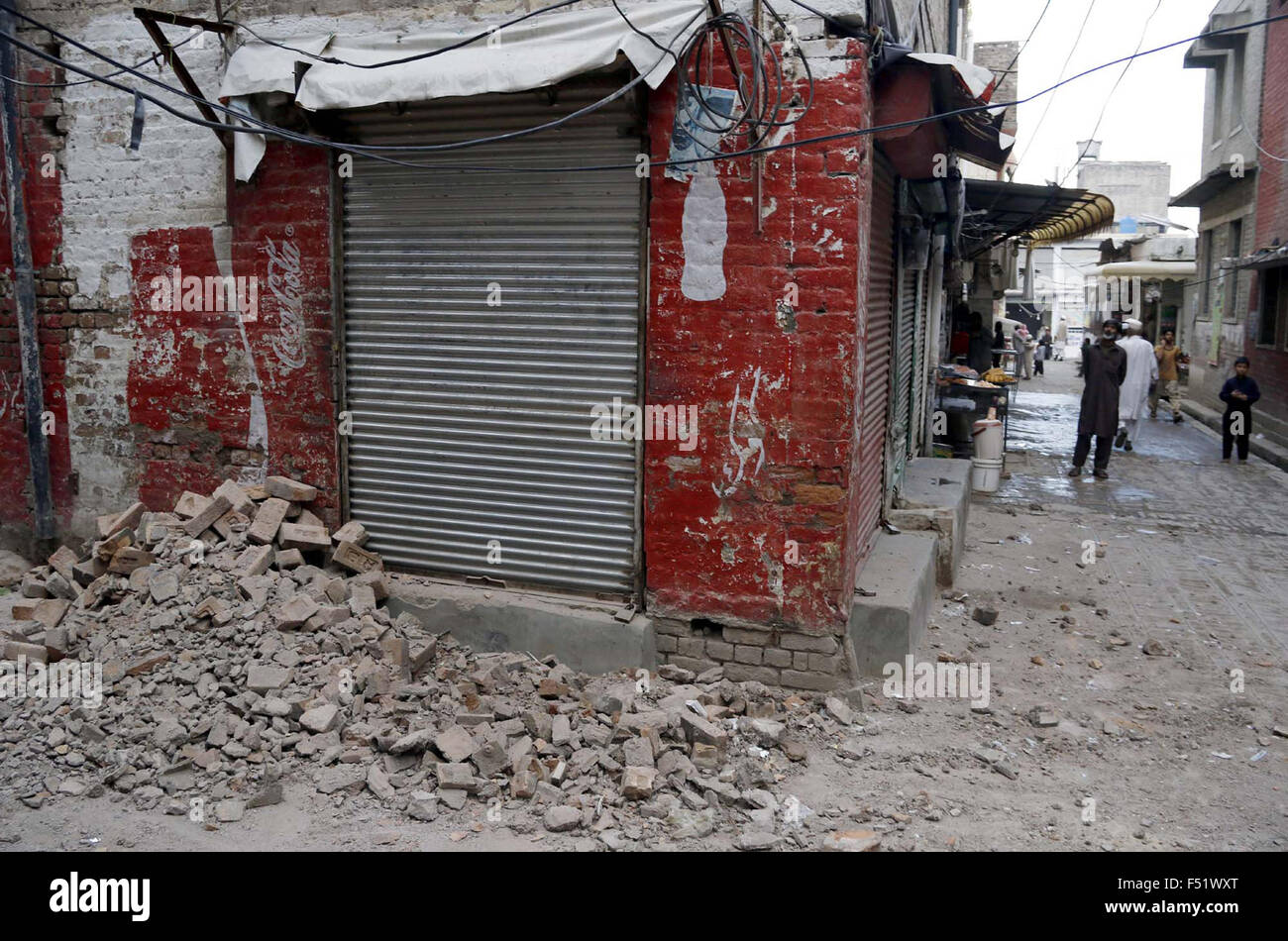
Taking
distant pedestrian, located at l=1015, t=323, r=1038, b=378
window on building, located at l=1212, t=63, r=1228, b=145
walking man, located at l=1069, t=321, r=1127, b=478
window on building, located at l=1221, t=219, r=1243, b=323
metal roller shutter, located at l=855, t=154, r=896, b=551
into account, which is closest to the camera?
A: metal roller shutter, located at l=855, t=154, r=896, b=551

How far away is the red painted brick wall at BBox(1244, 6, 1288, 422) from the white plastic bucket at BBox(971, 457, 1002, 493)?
795 centimetres

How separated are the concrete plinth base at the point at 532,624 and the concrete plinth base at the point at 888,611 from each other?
1183 mm

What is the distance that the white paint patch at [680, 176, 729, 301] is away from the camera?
5.19 metres

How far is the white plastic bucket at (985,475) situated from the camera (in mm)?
11195

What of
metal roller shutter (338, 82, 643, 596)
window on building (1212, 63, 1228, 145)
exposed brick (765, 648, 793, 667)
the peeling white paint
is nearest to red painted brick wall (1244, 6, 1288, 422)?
window on building (1212, 63, 1228, 145)

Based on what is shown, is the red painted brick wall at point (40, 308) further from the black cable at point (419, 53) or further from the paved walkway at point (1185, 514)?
the paved walkway at point (1185, 514)

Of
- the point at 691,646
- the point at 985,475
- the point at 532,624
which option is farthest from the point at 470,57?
the point at 985,475

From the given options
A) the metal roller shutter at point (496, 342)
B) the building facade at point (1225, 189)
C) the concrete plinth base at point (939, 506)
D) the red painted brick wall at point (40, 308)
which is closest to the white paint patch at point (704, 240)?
the metal roller shutter at point (496, 342)

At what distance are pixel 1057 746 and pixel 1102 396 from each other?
27.4 feet

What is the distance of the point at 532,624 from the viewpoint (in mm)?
5688

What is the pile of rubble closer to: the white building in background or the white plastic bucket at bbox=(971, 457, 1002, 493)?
the white plastic bucket at bbox=(971, 457, 1002, 493)

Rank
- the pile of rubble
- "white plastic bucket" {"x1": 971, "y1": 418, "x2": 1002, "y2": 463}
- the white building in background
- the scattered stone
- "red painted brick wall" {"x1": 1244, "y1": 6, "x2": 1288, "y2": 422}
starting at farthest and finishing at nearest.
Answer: the white building in background, "red painted brick wall" {"x1": 1244, "y1": 6, "x2": 1288, "y2": 422}, "white plastic bucket" {"x1": 971, "y1": 418, "x2": 1002, "y2": 463}, the scattered stone, the pile of rubble

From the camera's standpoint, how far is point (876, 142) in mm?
6070

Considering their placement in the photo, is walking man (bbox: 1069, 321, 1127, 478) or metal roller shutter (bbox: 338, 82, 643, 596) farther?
walking man (bbox: 1069, 321, 1127, 478)
